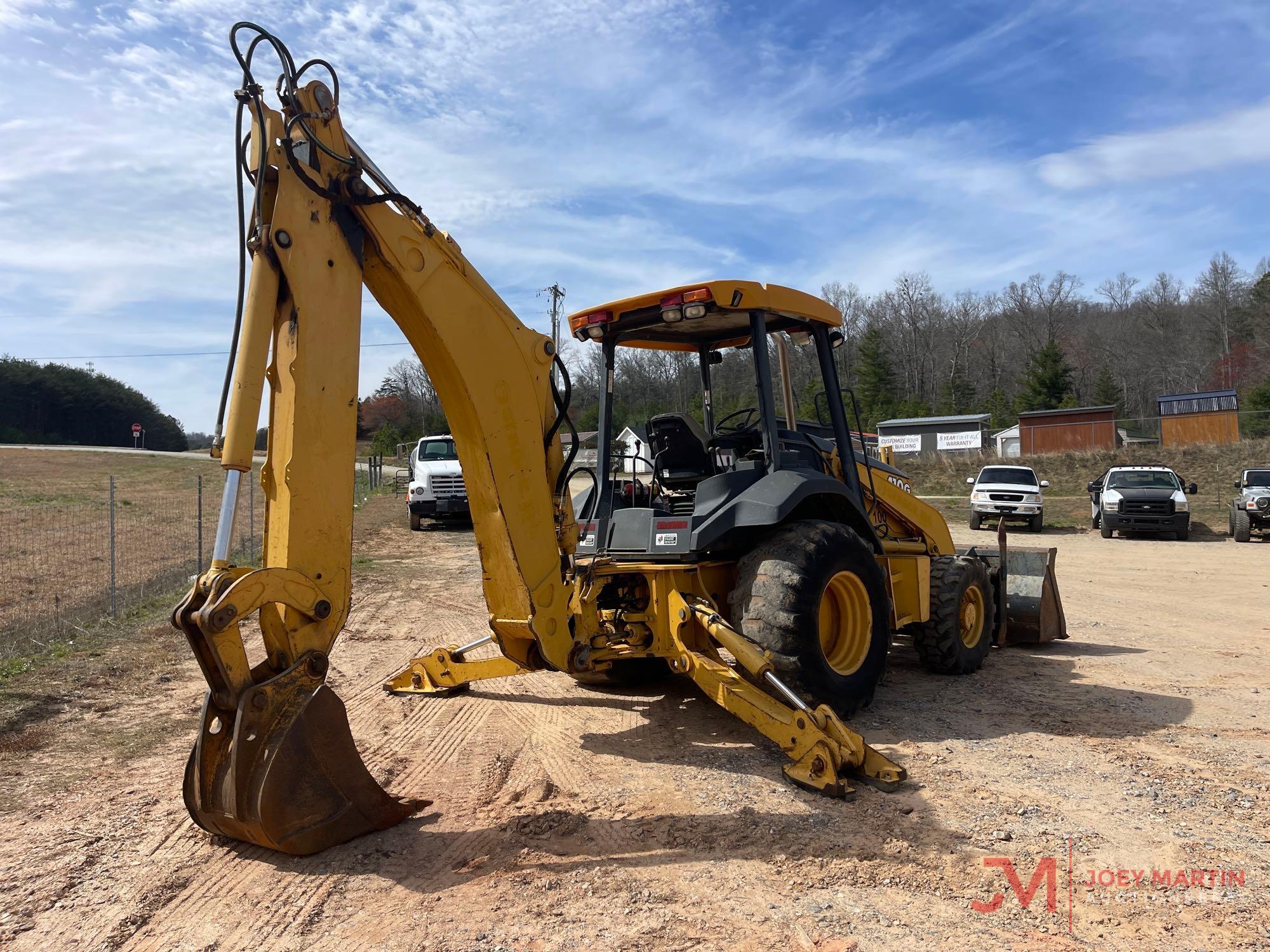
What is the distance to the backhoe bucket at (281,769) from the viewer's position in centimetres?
354

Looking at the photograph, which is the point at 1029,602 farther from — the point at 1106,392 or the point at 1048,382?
the point at 1106,392

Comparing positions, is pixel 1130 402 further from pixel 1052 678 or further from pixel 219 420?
pixel 219 420

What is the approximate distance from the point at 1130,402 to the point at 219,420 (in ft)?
268

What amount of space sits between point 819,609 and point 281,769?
3107mm

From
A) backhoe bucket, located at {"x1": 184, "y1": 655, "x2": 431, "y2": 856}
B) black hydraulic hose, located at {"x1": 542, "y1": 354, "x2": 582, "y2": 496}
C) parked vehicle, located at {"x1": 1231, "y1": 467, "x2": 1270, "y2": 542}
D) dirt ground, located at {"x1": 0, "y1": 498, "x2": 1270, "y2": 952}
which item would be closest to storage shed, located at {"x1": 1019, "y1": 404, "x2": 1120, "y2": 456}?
parked vehicle, located at {"x1": 1231, "y1": 467, "x2": 1270, "y2": 542}

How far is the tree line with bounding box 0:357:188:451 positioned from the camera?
72.8 metres

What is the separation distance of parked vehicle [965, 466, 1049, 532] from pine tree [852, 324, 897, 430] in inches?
1531

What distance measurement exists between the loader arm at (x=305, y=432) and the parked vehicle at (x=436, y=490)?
1551 centimetres

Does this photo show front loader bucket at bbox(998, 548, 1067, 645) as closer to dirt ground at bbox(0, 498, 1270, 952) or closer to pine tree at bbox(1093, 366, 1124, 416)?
dirt ground at bbox(0, 498, 1270, 952)

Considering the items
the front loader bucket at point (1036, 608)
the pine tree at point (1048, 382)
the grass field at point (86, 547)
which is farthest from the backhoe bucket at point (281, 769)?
the pine tree at point (1048, 382)

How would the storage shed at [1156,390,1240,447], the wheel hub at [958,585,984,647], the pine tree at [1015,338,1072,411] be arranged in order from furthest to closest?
the pine tree at [1015,338,1072,411] < the storage shed at [1156,390,1240,447] < the wheel hub at [958,585,984,647]

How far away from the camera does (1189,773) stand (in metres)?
4.91

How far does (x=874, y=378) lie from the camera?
212ft

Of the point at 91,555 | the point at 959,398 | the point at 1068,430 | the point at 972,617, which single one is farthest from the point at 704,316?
the point at 959,398
